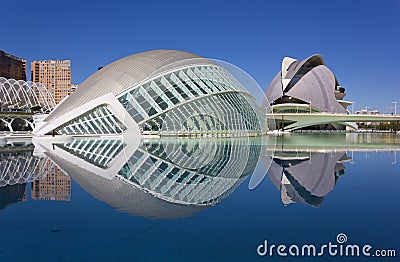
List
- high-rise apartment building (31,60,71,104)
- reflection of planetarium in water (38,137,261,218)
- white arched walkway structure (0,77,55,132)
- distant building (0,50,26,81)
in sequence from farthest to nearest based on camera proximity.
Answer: high-rise apartment building (31,60,71,104) < distant building (0,50,26,81) < white arched walkway structure (0,77,55,132) < reflection of planetarium in water (38,137,261,218)

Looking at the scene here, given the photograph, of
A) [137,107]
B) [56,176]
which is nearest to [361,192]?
[56,176]

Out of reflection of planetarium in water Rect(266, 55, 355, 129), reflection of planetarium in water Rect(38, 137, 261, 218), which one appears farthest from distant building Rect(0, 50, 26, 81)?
reflection of planetarium in water Rect(38, 137, 261, 218)

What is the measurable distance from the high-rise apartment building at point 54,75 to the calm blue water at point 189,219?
367 ft

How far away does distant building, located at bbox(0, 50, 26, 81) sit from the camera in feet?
299

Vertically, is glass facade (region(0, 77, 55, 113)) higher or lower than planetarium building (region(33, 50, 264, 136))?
higher

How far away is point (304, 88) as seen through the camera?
265ft

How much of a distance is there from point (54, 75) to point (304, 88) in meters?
79.7

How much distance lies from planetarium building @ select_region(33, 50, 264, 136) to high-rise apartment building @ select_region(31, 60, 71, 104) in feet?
277

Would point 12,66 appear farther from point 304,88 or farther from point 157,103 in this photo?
point 157,103

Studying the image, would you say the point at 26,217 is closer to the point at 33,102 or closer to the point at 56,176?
the point at 56,176

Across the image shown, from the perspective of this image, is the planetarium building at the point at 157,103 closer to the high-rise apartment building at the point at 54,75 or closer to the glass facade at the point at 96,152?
the glass facade at the point at 96,152

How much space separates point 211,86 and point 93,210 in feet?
88.8

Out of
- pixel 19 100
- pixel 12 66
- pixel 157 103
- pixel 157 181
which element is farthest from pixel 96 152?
pixel 12 66

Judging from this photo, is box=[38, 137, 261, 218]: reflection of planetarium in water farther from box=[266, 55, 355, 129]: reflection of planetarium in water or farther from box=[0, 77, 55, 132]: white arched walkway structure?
box=[266, 55, 355, 129]: reflection of planetarium in water
